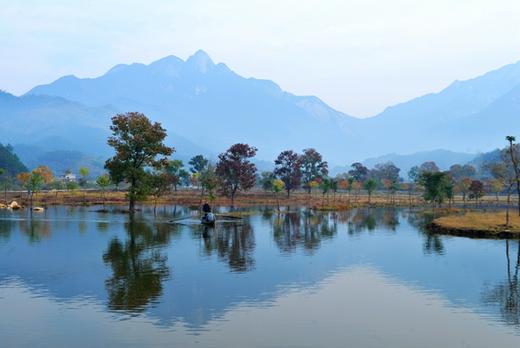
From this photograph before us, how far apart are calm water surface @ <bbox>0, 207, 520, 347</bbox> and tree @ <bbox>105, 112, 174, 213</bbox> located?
3062 centimetres

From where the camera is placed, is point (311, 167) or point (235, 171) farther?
point (311, 167)

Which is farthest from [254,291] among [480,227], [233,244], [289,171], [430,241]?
[289,171]

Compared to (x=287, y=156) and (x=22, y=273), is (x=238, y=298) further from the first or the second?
(x=287, y=156)

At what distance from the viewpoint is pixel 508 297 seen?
110 ft

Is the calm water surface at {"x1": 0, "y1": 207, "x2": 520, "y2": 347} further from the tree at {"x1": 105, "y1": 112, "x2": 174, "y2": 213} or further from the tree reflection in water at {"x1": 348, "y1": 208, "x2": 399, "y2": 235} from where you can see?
the tree at {"x1": 105, "y1": 112, "x2": 174, "y2": 213}

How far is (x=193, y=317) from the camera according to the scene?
1112 inches

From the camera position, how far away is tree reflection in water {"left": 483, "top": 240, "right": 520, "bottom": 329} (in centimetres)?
2921

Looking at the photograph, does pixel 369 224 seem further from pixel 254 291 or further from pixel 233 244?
pixel 254 291

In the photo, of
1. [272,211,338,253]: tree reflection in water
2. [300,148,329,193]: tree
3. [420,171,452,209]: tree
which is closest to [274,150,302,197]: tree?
[300,148,329,193]: tree

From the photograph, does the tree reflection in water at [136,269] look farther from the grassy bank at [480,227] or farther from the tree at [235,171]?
the tree at [235,171]

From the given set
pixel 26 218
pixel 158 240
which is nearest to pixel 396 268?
pixel 158 240

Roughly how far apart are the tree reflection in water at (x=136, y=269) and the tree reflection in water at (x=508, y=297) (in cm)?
1908

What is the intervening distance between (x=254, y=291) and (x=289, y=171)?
431ft

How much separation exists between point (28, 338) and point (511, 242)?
49.3 m
